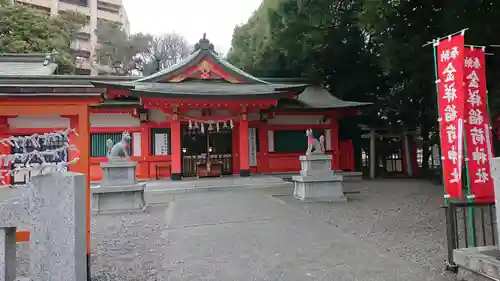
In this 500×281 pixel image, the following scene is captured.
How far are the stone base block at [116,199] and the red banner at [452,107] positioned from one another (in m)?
7.08

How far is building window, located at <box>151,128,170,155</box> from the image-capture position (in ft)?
47.1

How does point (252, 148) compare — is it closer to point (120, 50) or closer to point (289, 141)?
point (289, 141)

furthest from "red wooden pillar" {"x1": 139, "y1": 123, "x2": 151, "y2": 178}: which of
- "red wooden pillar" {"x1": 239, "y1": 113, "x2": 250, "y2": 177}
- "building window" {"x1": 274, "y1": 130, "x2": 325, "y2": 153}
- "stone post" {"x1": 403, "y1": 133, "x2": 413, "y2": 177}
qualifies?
"stone post" {"x1": 403, "y1": 133, "x2": 413, "y2": 177}

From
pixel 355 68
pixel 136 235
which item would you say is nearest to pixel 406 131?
pixel 355 68

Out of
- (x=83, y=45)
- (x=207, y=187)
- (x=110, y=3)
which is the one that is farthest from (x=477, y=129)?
(x=110, y=3)

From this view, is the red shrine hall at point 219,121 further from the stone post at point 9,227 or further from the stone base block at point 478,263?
the stone base block at point 478,263

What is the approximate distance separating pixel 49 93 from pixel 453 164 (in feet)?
16.5

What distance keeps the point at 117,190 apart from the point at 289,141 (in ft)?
29.1

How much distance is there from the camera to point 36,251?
2924 millimetres

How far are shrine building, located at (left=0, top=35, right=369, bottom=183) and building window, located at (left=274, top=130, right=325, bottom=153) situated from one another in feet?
0.15

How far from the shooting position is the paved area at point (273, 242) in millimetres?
4281

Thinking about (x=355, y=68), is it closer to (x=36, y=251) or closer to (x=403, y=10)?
(x=403, y=10)

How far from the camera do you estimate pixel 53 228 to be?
295cm

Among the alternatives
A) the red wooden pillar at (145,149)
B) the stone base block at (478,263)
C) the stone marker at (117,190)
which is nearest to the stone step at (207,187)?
the red wooden pillar at (145,149)
